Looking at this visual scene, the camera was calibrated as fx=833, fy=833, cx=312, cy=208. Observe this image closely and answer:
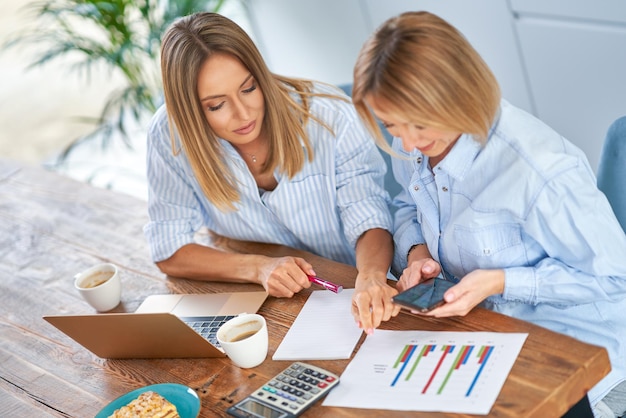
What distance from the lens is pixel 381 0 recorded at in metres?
3.24

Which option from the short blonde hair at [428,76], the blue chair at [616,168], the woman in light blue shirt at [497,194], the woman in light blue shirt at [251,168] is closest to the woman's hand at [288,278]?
the woman in light blue shirt at [251,168]

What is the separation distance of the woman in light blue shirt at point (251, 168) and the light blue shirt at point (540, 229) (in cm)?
24

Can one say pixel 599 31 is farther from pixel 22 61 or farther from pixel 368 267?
pixel 22 61

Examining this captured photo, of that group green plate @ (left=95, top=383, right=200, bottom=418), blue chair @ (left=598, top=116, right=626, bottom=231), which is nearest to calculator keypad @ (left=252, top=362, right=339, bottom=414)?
green plate @ (left=95, top=383, right=200, bottom=418)

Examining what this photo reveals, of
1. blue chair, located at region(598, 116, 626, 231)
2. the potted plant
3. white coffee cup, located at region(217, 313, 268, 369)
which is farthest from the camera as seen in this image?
the potted plant

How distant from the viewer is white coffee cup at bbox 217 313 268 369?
58.0 inches

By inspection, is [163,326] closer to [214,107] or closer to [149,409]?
[149,409]

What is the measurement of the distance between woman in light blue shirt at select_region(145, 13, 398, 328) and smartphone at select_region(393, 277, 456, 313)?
0.20 metres

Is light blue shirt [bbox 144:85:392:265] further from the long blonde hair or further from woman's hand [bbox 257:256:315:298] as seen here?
woman's hand [bbox 257:256:315:298]

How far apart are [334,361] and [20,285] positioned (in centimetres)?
105

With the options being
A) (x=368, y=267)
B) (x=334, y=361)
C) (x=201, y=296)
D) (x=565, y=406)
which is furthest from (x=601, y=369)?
(x=201, y=296)

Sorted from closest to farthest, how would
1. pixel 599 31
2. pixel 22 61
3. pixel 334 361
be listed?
pixel 334 361
pixel 599 31
pixel 22 61

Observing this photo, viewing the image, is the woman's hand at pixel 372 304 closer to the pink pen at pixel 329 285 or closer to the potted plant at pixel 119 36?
the pink pen at pixel 329 285

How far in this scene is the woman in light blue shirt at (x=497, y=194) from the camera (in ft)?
4.49
